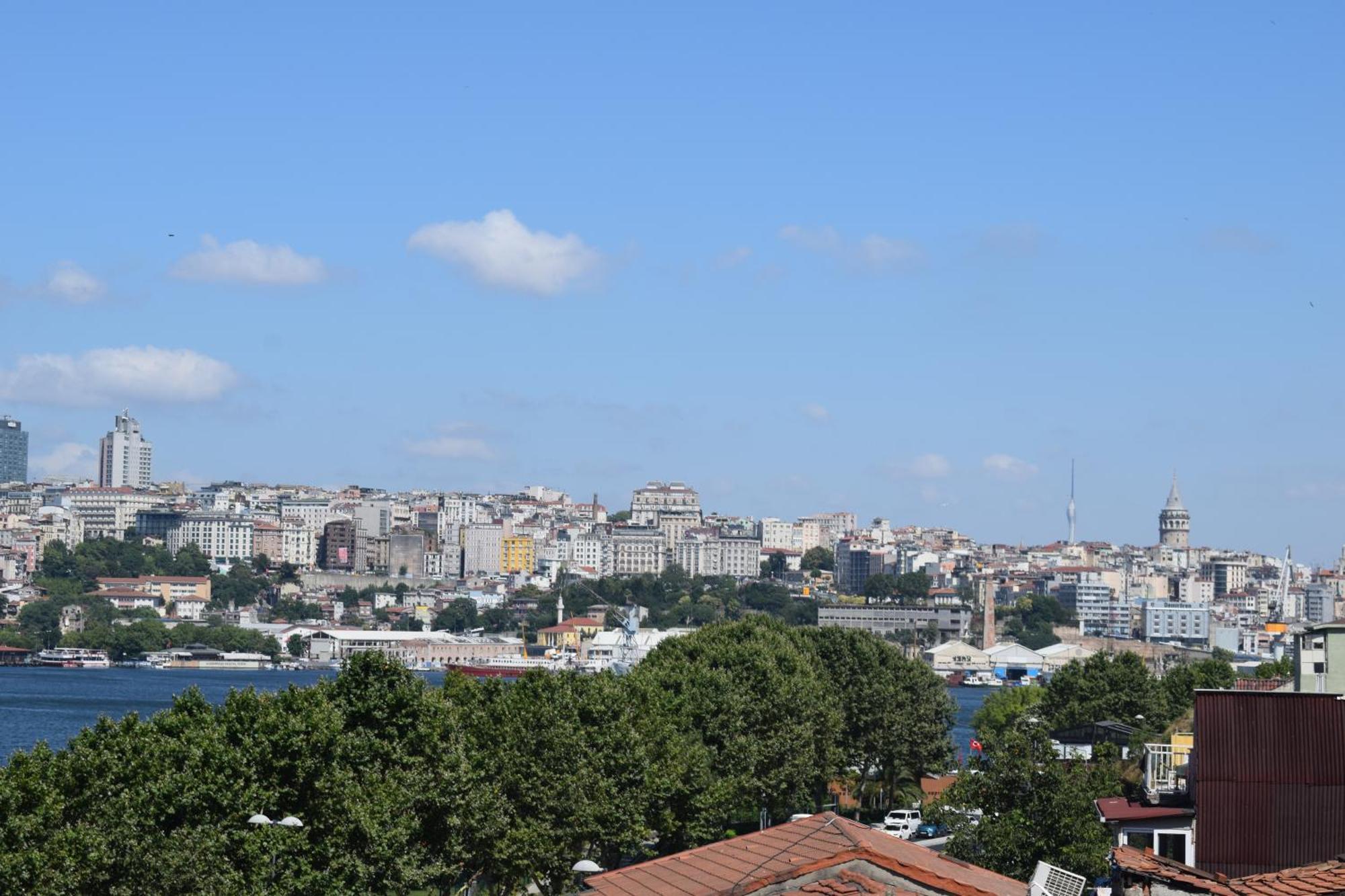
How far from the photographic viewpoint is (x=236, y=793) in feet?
72.8

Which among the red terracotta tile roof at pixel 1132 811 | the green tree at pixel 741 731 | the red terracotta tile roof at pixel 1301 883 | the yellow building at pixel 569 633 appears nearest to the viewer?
the red terracotta tile roof at pixel 1301 883

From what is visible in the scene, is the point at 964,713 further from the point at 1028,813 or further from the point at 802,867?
the point at 802,867

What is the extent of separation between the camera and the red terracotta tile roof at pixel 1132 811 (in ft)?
61.1

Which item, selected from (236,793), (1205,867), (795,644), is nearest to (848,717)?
(795,644)

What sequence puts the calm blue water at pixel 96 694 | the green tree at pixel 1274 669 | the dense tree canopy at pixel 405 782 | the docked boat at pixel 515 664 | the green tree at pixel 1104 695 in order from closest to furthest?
the dense tree canopy at pixel 405 782 < the green tree at pixel 1274 669 < the green tree at pixel 1104 695 < the calm blue water at pixel 96 694 < the docked boat at pixel 515 664

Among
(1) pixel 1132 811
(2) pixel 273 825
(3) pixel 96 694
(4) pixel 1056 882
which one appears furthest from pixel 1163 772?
(3) pixel 96 694

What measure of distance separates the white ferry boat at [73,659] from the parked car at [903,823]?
401ft

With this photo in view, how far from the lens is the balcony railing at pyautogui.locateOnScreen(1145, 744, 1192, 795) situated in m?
20.5

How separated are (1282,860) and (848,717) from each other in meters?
36.0

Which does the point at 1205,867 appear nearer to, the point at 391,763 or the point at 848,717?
the point at 391,763

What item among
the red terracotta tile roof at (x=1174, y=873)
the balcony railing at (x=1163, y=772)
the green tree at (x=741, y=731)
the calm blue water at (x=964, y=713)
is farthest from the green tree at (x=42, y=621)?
the red terracotta tile roof at (x=1174, y=873)

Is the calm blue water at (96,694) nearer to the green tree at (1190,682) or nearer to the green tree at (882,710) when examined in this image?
the green tree at (882,710)

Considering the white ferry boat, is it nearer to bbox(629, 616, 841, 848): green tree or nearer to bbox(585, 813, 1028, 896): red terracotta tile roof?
bbox(629, 616, 841, 848): green tree

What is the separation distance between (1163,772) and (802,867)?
12.3 metres
